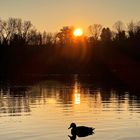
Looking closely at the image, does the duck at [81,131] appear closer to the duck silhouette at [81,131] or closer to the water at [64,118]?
the duck silhouette at [81,131]

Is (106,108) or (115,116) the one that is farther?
(106,108)

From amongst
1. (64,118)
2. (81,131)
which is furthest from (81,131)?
(64,118)

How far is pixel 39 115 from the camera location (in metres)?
38.2

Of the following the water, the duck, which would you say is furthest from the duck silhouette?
the water

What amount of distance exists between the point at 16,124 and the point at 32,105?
13.8m

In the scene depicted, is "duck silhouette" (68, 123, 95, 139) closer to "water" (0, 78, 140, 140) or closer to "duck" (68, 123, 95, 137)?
"duck" (68, 123, 95, 137)

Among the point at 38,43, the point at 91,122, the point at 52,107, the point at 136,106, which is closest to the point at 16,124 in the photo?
the point at 91,122

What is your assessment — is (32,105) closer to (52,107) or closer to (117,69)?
(52,107)

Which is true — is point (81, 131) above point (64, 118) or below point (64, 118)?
below

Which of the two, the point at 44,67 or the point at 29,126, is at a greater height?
the point at 44,67

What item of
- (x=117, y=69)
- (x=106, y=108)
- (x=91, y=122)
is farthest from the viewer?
(x=117, y=69)

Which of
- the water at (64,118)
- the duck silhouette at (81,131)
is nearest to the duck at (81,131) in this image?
the duck silhouette at (81,131)

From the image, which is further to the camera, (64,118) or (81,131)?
(64,118)

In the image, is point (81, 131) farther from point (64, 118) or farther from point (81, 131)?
point (64, 118)
